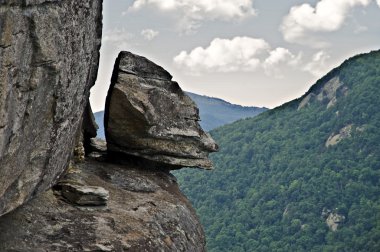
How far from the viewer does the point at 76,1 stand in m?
15.6

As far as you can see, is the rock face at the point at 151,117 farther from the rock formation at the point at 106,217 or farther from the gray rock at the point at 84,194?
the gray rock at the point at 84,194

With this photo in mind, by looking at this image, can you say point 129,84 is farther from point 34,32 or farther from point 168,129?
point 34,32

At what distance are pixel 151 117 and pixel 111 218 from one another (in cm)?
433

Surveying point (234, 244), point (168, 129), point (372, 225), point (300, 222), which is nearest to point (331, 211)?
point (300, 222)

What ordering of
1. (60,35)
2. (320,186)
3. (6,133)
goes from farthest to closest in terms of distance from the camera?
(320,186) → (60,35) → (6,133)

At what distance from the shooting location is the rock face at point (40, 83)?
13.0 m

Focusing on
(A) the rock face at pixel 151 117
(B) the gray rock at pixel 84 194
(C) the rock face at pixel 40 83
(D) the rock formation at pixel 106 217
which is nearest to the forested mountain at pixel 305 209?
(A) the rock face at pixel 151 117

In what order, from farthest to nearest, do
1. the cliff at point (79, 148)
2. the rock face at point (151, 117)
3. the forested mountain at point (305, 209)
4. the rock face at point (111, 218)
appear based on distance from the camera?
the forested mountain at point (305, 209) < the rock face at point (151, 117) < the rock face at point (111, 218) < the cliff at point (79, 148)

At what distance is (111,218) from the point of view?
18375 millimetres

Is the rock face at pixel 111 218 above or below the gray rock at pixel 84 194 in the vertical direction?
below

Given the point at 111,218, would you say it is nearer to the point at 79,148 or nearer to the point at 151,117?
the point at 79,148

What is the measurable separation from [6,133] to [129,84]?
840 centimetres

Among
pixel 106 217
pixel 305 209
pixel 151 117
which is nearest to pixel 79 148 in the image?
pixel 151 117

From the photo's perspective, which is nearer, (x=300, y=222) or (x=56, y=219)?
(x=56, y=219)
